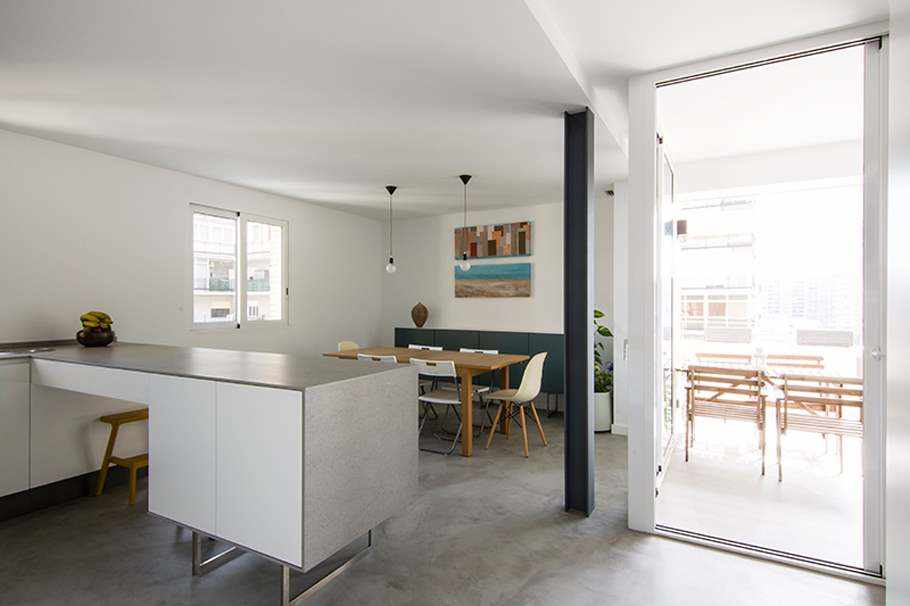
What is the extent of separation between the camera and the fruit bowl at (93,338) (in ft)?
10.6

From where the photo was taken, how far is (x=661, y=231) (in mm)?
3182

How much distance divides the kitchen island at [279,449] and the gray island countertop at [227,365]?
0.4 inches

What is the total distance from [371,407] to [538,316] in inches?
161

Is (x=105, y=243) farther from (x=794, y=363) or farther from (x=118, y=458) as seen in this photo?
(x=794, y=363)

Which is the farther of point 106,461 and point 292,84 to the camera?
point 106,461

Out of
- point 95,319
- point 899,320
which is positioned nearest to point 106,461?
point 95,319

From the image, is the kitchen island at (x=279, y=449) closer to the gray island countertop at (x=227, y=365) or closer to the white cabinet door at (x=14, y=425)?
the gray island countertop at (x=227, y=365)

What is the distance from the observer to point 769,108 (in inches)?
125

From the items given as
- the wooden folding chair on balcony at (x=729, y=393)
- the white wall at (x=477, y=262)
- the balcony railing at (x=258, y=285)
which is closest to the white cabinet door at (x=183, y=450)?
the balcony railing at (x=258, y=285)

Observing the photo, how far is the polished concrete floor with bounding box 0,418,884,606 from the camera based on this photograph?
6.89 ft

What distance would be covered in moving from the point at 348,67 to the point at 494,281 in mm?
3971

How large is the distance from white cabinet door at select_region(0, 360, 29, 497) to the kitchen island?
0.96 m

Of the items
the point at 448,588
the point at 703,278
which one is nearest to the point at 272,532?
the point at 448,588

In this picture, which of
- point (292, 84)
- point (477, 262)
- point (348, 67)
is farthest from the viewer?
point (477, 262)
